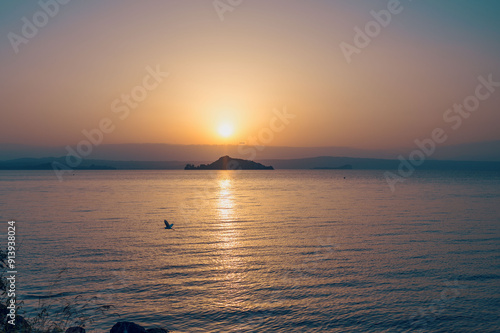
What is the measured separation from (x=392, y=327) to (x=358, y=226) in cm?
2481

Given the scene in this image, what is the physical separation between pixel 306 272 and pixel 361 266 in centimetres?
373

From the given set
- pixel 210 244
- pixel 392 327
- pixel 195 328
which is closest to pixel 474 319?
pixel 392 327

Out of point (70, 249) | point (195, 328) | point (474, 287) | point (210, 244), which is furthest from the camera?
point (210, 244)

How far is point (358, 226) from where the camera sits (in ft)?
127

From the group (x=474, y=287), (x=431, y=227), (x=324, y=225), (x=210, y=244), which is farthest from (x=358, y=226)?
(x=474, y=287)

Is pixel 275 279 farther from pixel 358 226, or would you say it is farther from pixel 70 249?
pixel 358 226

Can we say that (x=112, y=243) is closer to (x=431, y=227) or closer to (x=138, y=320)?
(x=138, y=320)

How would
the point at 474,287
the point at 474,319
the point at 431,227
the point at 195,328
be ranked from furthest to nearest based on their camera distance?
1. the point at 431,227
2. the point at 474,287
3. the point at 474,319
4. the point at 195,328

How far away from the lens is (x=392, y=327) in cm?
1452

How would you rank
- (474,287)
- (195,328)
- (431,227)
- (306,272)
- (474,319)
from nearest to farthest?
(195,328), (474,319), (474,287), (306,272), (431,227)

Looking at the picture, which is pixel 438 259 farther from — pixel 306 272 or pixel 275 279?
pixel 275 279

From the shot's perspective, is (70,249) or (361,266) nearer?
(361,266)

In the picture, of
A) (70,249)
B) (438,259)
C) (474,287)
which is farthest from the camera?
(70,249)

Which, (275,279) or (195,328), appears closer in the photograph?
(195,328)
